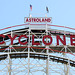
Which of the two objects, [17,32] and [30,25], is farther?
[17,32]

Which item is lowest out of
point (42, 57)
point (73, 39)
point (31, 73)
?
point (31, 73)

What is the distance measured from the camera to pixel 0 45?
1516 inches

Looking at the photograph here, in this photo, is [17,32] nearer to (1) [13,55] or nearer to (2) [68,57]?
(1) [13,55]

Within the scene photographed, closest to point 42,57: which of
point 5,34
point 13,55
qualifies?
point 13,55

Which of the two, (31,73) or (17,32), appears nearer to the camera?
(31,73)

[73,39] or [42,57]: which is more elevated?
[73,39]

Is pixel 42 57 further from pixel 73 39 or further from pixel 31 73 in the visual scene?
pixel 73 39

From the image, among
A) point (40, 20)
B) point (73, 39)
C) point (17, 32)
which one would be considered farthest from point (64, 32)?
point (17, 32)

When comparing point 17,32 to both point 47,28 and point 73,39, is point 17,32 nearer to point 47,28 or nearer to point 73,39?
point 47,28

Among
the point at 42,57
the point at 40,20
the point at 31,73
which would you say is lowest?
the point at 31,73

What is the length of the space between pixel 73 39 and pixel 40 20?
6.26 metres

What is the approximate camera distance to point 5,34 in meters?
40.4

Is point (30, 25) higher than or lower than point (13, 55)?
higher

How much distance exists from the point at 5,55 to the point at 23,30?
5.05 metres
